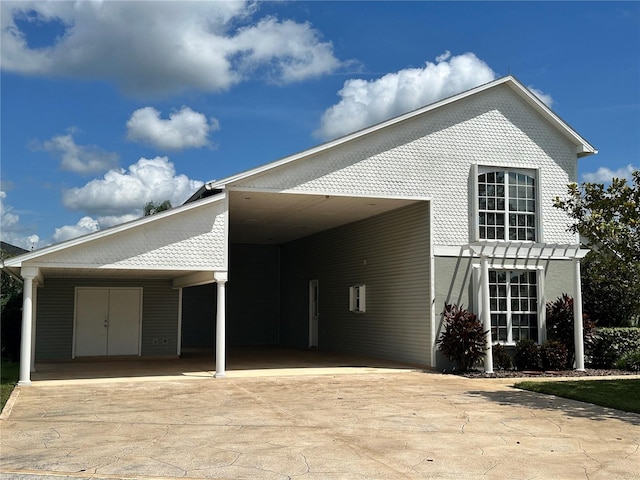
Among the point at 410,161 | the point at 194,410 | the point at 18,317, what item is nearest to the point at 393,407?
the point at 194,410

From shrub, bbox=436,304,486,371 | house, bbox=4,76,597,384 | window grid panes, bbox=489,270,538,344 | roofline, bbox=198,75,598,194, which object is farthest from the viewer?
window grid panes, bbox=489,270,538,344

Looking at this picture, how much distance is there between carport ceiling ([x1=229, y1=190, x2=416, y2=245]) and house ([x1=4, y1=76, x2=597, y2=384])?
8 cm

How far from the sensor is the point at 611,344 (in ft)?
57.2

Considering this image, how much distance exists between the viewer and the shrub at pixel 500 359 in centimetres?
1669

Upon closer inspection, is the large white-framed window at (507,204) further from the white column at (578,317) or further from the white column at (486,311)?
the white column at (578,317)

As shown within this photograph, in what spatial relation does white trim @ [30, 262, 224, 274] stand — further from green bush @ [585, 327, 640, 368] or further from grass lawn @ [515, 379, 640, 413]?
green bush @ [585, 327, 640, 368]

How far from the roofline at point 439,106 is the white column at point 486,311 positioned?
13.0 ft

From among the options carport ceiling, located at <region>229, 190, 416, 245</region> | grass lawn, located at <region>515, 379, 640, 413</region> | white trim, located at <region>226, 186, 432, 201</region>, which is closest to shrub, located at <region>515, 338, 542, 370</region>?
grass lawn, located at <region>515, 379, 640, 413</region>

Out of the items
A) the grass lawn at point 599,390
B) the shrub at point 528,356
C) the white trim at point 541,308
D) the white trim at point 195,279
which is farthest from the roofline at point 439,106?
the grass lawn at point 599,390

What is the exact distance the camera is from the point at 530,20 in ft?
47.3

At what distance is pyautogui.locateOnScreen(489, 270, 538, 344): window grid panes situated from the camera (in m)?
17.2

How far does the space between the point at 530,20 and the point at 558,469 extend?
34.0 ft

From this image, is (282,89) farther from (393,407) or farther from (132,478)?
(132,478)

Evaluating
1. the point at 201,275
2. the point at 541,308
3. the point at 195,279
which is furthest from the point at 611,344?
the point at 195,279
